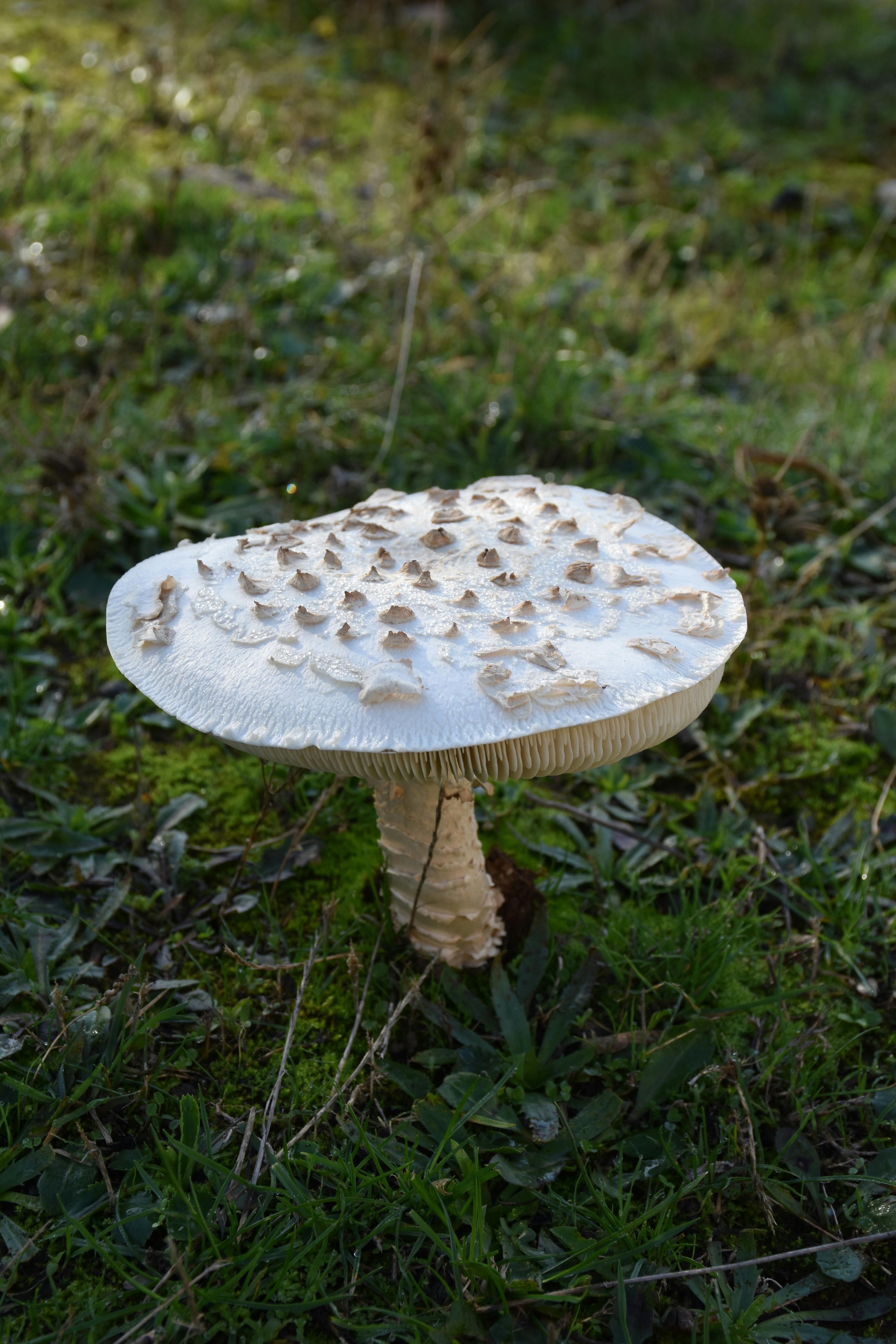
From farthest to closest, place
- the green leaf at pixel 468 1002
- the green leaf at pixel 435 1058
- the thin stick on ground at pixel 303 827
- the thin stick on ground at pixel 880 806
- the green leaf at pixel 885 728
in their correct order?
1. the green leaf at pixel 885 728
2. the thin stick on ground at pixel 880 806
3. the thin stick on ground at pixel 303 827
4. the green leaf at pixel 468 1002
5. the green leaf at pixel 435 1058

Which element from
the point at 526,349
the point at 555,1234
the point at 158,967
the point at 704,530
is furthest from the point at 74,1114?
the point at 526,349

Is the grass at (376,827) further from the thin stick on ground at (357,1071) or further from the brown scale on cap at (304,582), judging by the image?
the brown scale on cap at (304,582)

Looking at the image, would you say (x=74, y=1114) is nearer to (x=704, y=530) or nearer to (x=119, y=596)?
(x=119, y=596)

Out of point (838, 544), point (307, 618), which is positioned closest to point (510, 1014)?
point (307, 618)

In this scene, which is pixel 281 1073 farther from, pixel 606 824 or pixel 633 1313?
pixel 606 824

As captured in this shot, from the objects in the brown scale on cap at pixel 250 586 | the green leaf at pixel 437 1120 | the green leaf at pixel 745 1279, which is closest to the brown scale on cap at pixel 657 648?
the brown scale on cap at pixel 250 586
